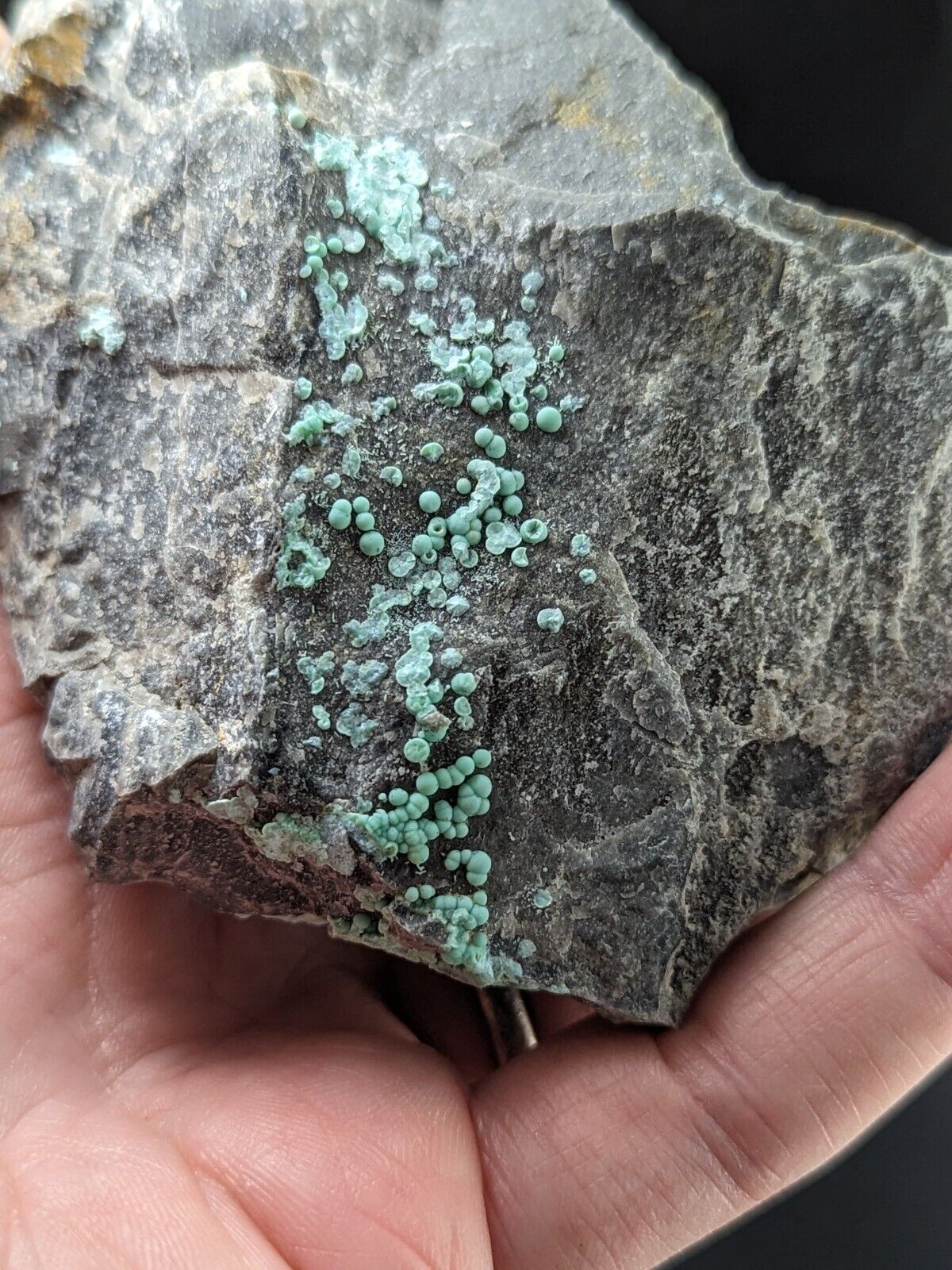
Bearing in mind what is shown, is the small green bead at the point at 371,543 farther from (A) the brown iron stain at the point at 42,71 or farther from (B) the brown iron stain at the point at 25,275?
(A) the brown iron stain at the point at 42,71

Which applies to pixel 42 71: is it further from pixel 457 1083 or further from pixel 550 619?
pixel 457 1083

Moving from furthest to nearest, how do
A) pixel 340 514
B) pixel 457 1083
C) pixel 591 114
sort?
pixel 457 1083, pixel 591 114, pixel 340 514

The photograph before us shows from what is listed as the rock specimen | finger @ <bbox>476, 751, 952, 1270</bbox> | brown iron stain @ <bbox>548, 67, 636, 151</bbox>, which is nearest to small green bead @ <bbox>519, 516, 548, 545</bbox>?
the rock specimen

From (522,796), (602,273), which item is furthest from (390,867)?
(602,273)

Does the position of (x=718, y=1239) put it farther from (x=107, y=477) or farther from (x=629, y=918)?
(x=107, y=477)

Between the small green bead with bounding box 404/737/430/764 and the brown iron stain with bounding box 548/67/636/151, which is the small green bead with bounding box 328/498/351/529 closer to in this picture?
the small green bead with bounding box 404/737/430/764

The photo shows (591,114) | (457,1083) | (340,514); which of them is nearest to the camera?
(340,514)

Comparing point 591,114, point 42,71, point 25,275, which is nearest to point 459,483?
point 591,114
